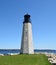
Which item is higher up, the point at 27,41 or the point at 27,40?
the point at 27,40

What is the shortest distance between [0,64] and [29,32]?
54.1 ft

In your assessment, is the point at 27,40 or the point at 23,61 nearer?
the point at 23,61

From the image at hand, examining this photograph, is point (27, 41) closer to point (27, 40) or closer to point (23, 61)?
point (27, 40)

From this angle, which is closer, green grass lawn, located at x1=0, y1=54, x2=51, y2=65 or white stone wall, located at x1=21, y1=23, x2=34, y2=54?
green grass lawn, located at x1=0, y1=54, x2=51, y2=65

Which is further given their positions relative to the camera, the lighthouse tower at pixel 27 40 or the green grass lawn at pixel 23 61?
the lighthouse tower at pixel 27 40

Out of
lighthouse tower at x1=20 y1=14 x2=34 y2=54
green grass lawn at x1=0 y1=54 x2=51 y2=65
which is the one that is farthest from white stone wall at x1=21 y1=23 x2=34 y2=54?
green grass lawn at x1=0 y1=54 x2=51 y2=65

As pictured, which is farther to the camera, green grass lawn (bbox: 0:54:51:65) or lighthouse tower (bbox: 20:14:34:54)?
lighthouse tower (bbox: 20:14:34:54)

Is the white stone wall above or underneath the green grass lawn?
above

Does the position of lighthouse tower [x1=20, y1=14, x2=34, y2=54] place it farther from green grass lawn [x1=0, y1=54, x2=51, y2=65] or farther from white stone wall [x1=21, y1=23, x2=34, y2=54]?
green grass lawn [x1=0, y1=54, x2=51, y2=65]

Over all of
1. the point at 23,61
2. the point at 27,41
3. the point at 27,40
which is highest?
the point at 27,40

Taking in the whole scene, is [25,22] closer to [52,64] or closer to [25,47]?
[25,47]

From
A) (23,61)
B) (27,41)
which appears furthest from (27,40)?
(23,61)

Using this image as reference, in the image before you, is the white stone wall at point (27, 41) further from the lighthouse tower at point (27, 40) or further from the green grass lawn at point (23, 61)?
the green grass lawn at point (23, 61)

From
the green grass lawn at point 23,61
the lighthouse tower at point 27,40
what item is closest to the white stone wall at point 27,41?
the lighthouse tower at point 27,40
